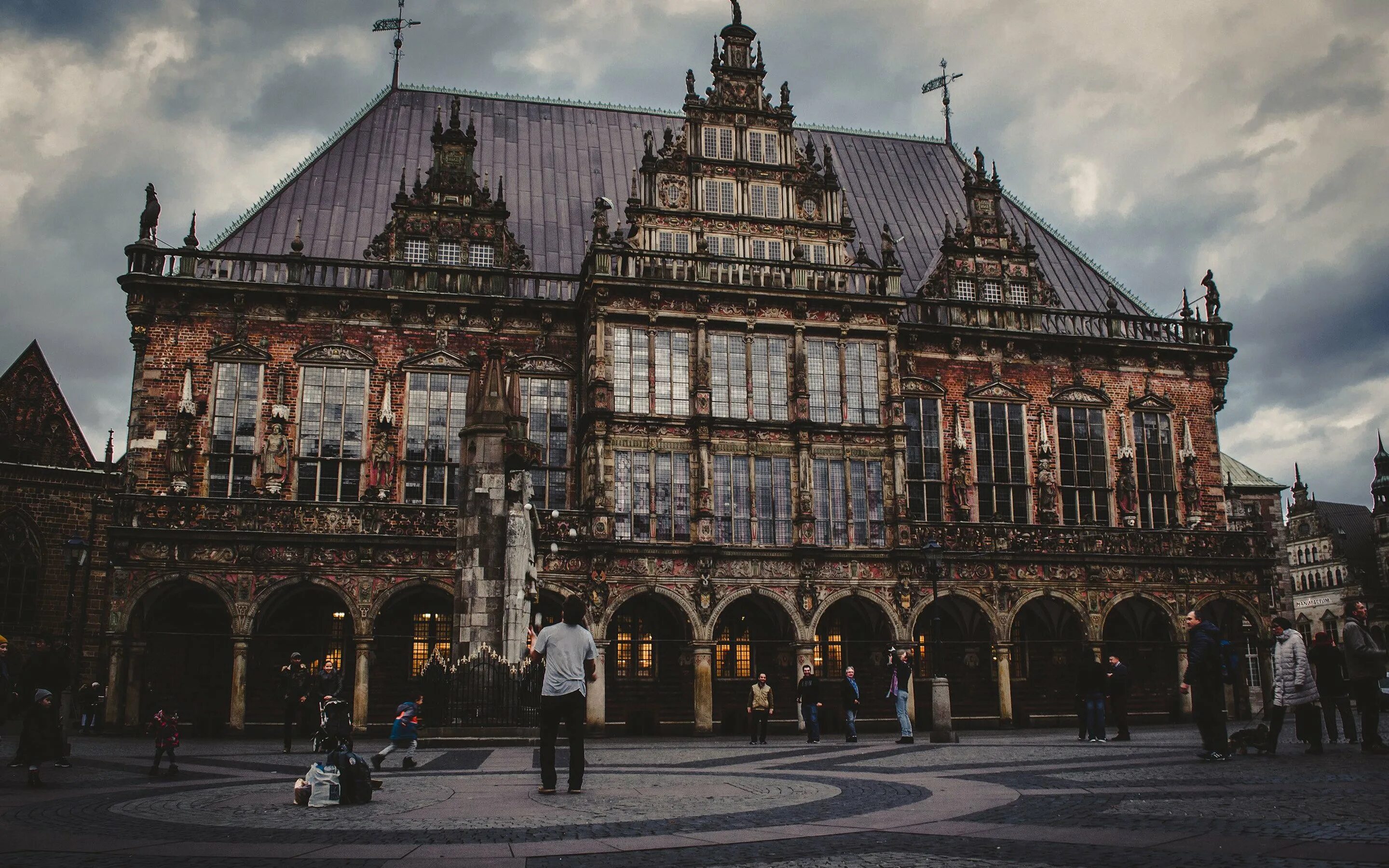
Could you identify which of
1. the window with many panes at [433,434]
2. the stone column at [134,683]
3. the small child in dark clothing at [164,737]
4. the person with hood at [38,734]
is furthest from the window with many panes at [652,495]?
the person with hood at [38,734]

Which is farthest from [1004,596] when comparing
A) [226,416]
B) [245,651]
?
[226,416]

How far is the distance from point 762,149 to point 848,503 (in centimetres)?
1120

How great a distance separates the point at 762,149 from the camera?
34000mm

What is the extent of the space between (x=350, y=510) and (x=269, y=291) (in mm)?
7080

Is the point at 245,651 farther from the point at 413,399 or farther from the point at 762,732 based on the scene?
the point at 762,732

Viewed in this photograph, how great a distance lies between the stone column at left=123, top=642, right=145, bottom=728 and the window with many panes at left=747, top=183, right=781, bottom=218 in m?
20.2

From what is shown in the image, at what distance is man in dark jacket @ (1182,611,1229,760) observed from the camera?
13008mm

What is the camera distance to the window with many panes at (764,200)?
3359 centimetres

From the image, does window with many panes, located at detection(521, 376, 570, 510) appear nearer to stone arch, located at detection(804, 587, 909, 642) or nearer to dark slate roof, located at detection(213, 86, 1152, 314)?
dark slate roof, located at detection(213, 86, 1152, 314)

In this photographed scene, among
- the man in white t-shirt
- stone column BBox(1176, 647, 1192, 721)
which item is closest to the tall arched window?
the man in white t-shirt

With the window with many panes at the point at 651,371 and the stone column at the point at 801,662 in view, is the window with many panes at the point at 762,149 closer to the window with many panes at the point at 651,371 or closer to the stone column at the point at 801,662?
the window with many panes at the point at 651,371

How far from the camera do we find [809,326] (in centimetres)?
3181

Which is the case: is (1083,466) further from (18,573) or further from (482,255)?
(18,573)

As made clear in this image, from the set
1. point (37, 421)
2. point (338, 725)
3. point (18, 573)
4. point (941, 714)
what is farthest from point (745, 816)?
point (37, 421)
